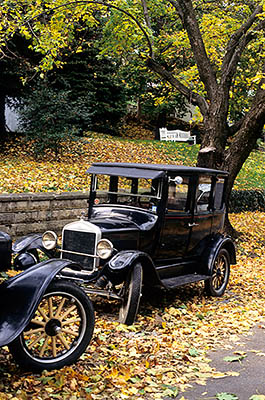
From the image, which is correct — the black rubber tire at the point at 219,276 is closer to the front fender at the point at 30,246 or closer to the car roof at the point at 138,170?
the car roof at the point at 138,170

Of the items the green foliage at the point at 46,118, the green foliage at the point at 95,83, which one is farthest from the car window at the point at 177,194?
the green foliage at the point at 95,83

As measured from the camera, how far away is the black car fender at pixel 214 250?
729 cm

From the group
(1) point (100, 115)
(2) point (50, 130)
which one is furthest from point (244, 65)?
(2) point (50, 130)

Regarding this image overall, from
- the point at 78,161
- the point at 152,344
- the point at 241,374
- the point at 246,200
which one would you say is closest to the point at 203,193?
the point at 152,344

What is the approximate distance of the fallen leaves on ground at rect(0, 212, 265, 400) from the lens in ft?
12.9

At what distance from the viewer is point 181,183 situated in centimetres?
684

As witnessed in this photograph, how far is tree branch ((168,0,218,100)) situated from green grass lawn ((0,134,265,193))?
4.00m

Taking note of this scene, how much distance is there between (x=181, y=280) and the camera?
679 centimetres

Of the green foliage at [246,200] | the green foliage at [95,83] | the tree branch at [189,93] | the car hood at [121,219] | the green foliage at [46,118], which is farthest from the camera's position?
the green foliage at [95,83]

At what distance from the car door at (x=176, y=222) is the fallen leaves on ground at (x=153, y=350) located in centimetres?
78

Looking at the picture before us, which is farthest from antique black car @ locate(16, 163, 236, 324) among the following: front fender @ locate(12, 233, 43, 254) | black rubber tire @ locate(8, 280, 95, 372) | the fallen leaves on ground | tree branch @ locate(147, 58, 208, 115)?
tree branch @ locate(147, 58, 208, 115)

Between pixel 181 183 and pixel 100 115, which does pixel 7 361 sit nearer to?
pixel 181 183

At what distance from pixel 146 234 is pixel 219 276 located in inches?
81.7

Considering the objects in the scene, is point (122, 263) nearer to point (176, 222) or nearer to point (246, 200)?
point (176, 222)
